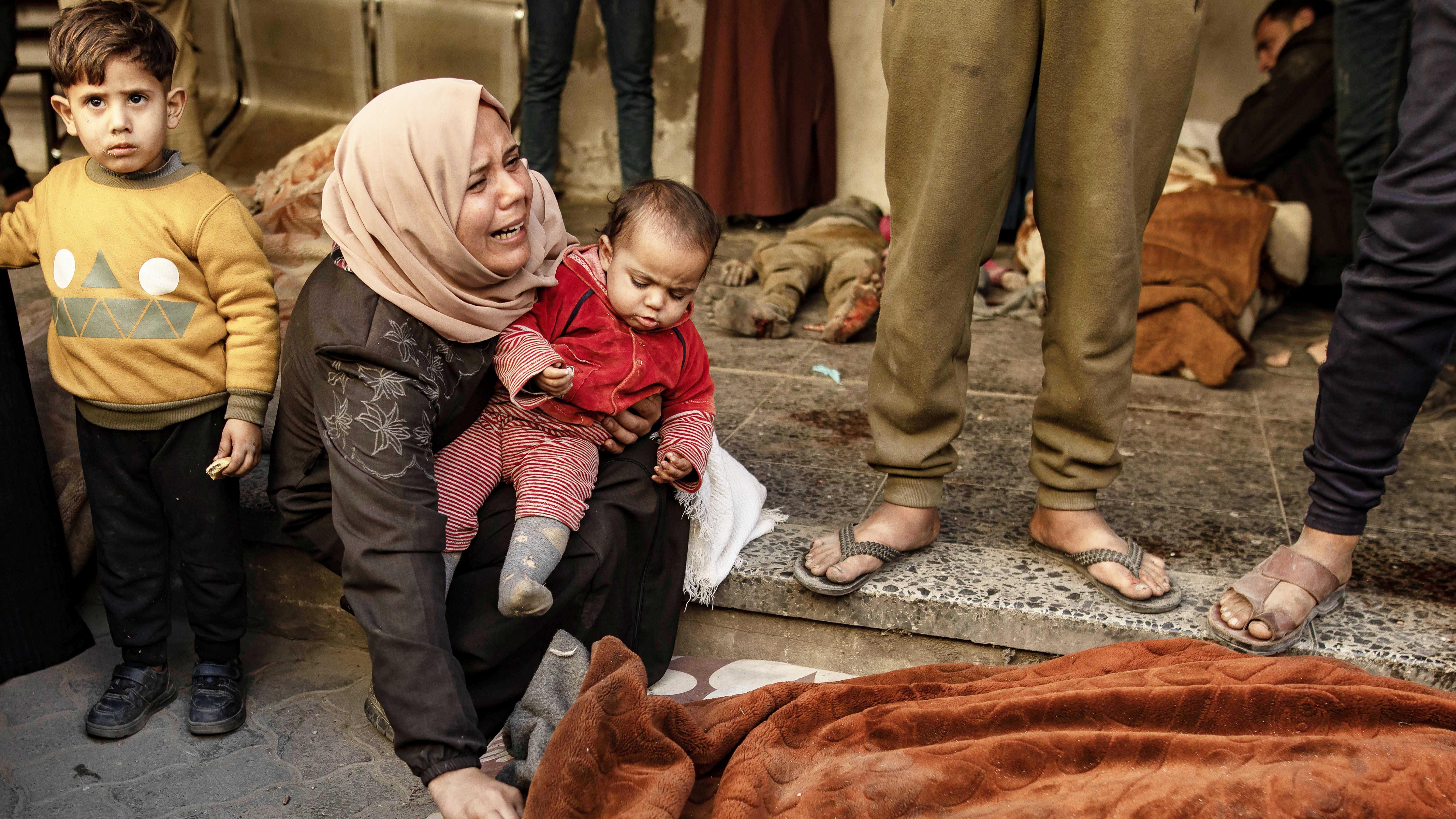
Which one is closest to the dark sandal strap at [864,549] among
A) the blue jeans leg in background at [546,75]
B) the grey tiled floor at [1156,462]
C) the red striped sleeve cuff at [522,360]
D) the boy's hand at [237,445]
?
the grey tiled floor at [1156,462]

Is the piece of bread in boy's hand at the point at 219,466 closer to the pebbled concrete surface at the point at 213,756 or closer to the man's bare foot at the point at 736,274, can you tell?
the pebbled concrete surface at the point at 213,756

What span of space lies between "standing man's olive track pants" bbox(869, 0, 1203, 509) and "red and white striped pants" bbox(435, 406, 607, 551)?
2.10 ft

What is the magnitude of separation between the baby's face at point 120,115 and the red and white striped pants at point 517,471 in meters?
0.80

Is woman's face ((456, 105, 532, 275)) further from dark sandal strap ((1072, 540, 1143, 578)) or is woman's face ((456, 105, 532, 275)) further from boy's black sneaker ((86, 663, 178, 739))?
dark sandal strap ((1072, 540, 1143, 578))

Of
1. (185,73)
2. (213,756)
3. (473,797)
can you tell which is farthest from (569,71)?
(473,797)

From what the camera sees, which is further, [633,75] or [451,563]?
[633,75]

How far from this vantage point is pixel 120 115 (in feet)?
6.57

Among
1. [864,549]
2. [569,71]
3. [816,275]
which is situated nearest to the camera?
[864,549]

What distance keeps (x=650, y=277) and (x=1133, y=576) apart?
113 cm

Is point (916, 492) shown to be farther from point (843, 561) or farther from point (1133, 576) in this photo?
point (1133, 576)

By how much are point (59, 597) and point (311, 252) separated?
144cm

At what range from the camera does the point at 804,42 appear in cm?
559

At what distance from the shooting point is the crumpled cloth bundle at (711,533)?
7.55ft

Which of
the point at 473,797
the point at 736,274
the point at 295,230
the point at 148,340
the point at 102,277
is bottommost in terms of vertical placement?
the point at 736,274
